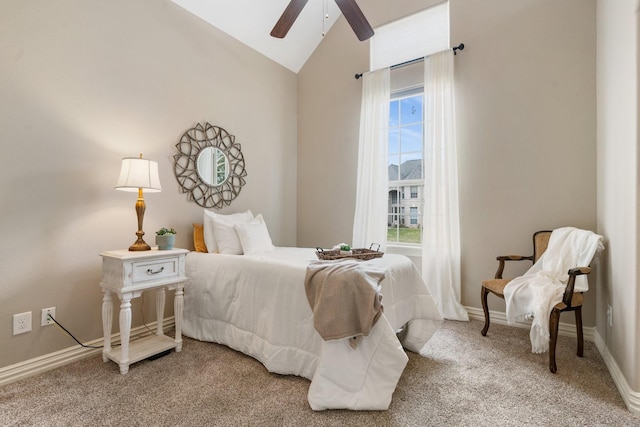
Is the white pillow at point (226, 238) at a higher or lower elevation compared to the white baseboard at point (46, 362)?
higher

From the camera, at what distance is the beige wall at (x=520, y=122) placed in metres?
2.71

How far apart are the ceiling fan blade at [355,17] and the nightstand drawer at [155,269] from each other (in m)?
2.13

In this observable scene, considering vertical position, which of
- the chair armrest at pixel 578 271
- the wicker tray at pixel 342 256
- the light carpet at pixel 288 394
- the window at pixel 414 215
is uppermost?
the window at pixel 414 215

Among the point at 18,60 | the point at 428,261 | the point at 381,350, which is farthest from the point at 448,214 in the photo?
the point at 18,60

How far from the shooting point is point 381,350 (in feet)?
5.68

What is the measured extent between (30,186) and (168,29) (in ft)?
5.76

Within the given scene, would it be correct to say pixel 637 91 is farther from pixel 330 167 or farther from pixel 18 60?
pixel 18 60

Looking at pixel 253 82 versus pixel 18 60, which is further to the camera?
pixel 253 82

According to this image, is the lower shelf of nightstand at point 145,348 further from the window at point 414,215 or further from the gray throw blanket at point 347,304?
the window at point 414,215

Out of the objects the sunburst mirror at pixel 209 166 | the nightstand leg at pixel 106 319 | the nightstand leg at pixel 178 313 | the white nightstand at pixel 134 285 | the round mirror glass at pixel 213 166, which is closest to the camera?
the white nightstand at pixel 134 285

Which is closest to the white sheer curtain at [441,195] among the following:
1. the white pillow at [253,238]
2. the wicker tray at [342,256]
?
the wicker tray at [342,256]

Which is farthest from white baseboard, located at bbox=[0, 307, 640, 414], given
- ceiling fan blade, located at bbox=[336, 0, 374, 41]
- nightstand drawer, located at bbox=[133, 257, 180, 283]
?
ceiling fan blade, located at bbox=[336, 0, 374, 41]

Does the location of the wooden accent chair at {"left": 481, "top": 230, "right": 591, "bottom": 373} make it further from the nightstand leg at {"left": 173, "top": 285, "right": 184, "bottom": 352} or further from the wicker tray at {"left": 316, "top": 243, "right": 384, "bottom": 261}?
the nightstand leg at {"left": 173, "top": 285, "right": 184, "bottom": 352}

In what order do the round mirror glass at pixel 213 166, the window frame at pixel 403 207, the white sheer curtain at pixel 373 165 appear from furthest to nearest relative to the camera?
the white sheer curtain at pixel 373 165 < the window frame at pixel 403 207 < the round mirror glass at pixel 213 166
